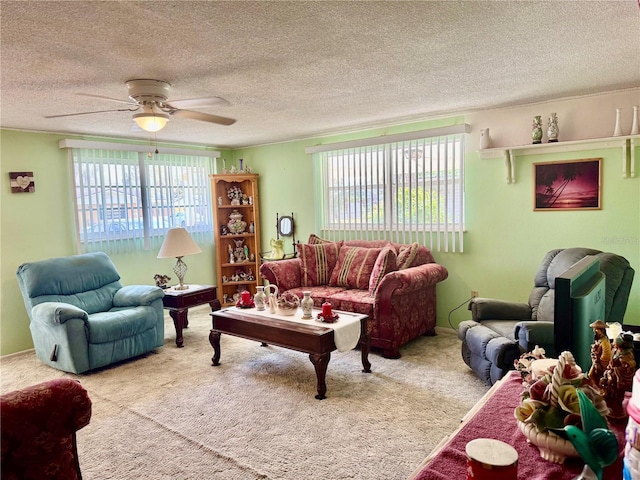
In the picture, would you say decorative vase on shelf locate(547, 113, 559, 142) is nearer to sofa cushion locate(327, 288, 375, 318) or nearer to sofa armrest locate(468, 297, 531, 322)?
sofa armrest locate(468, 297, 531, 322)

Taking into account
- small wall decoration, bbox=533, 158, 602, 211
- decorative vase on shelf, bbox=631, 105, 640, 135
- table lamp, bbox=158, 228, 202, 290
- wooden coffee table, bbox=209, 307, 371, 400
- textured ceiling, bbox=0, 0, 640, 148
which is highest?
textured ceiling, bbox=0, 0, 640, 148

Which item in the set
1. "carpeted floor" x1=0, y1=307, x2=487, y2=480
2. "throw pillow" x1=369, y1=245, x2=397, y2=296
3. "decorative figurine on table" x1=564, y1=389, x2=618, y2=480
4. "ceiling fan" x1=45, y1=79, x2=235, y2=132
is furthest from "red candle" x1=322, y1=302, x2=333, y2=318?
"decorative figurine on table" x1=564, y1=389, x2=618, y2=480

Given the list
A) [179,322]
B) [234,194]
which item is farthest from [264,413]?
[234,194]

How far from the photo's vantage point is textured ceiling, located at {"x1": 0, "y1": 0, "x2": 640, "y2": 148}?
2000 mm

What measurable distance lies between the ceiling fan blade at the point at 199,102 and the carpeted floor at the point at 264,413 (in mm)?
2096

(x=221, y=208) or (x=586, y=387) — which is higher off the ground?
(x=221, y=208)

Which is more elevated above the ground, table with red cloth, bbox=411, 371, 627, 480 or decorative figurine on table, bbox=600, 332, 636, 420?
decorative figurine on table, bbox=600, 332, 636, 420

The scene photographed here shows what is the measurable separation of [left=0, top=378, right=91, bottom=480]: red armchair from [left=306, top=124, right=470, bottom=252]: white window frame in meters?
3.88

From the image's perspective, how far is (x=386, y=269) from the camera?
415 centimetres

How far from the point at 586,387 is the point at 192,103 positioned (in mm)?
2689

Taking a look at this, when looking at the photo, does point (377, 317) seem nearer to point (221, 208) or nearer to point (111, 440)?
point (111, 440)

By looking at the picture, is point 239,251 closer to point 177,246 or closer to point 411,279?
point 177,246

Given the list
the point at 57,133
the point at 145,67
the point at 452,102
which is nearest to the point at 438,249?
the point at 452,102

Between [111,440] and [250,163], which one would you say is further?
[250,163]
